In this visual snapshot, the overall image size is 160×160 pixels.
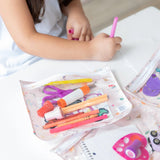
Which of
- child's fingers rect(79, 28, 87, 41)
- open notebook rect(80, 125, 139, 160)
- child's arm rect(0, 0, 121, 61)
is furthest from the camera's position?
child's fingers rect(79, 28, 87, 41)

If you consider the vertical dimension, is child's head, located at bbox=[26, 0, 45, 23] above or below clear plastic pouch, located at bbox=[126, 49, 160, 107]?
above

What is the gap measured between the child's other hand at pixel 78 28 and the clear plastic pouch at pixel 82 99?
167 mm

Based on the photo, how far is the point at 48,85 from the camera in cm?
51

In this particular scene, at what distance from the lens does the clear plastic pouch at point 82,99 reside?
0.44 metres

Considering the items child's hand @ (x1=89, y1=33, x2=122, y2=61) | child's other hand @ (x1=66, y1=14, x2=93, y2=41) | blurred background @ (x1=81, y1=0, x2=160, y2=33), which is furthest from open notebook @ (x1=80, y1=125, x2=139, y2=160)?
blurred background @ (x1=81, y1=0, x2=160, y2=33)

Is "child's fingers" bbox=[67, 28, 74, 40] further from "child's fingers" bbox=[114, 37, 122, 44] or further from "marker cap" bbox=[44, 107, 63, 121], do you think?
"marker cap" bbox=[44, 107, 63, 121]

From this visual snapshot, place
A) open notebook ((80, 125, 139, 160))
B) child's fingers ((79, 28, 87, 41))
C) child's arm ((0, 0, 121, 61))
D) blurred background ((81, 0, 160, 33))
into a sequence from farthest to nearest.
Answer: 1. blurred background ((81, 0, 160, 33))
2. child's fingers ((79, 28, 87, 41))
3. child's arm ((0, 0, 121, 61))
4. open notebook ((80, 125, 139, 160))

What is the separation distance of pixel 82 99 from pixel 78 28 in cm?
28

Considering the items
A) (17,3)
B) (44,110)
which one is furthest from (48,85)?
(17,3)

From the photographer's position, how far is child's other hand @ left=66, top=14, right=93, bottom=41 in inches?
26.9

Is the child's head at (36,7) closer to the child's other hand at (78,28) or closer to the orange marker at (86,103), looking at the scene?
the child's other hand at (78,28)

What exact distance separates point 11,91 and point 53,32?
27cm

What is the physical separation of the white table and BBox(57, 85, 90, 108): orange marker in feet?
0.26

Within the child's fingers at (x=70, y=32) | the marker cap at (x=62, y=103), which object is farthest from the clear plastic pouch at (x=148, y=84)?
the child's fingers at (x=70, y=32)
